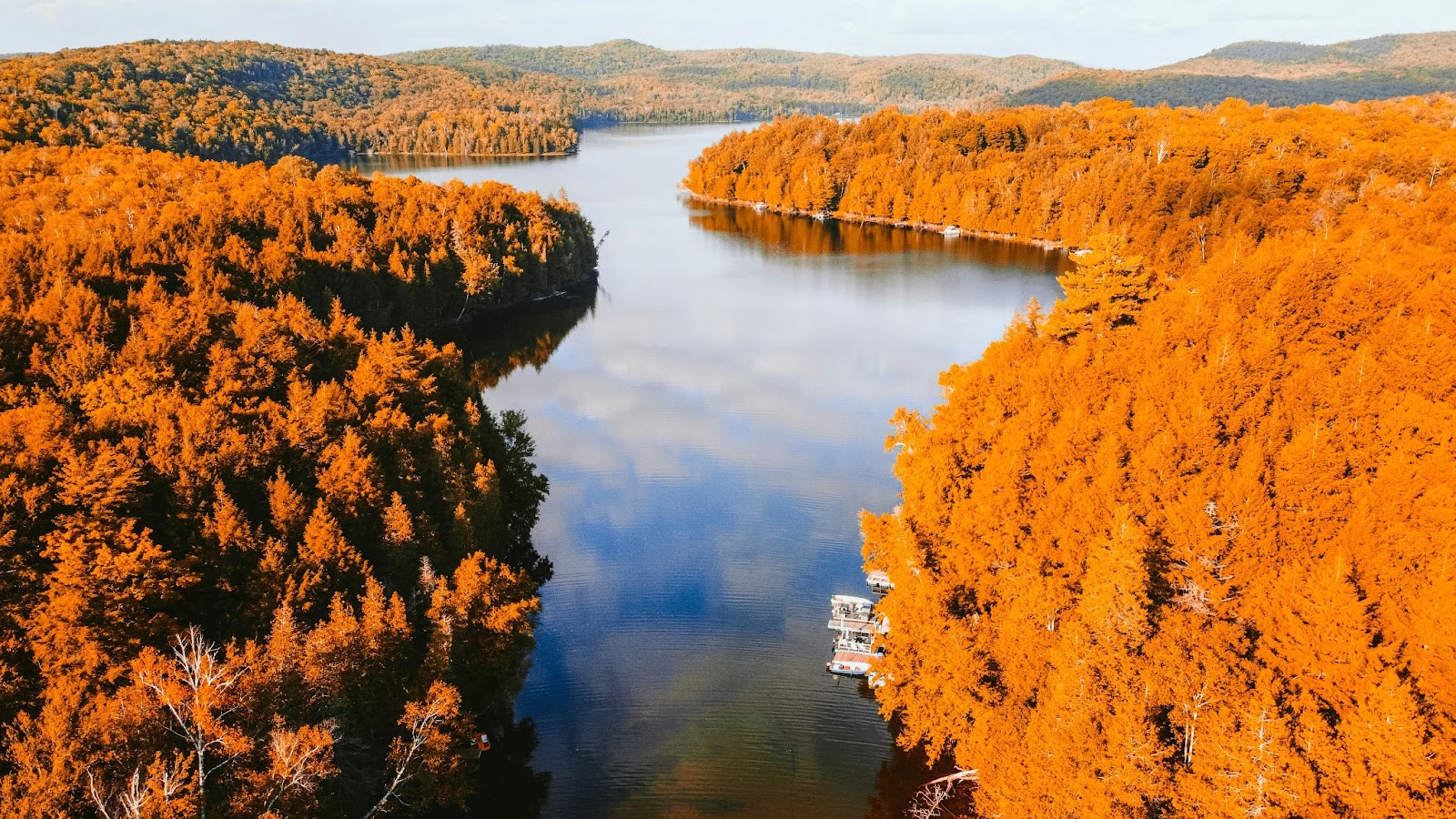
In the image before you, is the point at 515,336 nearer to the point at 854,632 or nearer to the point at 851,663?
the point at 854,632

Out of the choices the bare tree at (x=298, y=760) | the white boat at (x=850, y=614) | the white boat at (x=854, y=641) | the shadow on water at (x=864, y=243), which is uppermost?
the shadow on water at (x=864, y=243)

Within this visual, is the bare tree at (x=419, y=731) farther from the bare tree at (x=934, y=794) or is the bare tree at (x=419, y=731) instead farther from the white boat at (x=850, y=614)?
the white boat at (x=850, y=614)

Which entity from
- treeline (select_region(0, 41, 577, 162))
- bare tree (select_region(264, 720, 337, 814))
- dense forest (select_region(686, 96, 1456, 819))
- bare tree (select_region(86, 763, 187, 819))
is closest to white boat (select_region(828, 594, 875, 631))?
dense forest (select_region(686, 96, 1456, 819))

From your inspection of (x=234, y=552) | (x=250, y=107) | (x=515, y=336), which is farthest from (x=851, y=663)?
(x=250, y=107)

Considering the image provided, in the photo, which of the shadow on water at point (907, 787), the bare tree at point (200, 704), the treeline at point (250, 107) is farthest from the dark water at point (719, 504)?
Result: the treeline at point (250, 107)

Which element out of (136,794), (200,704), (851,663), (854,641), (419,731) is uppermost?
(200,704)

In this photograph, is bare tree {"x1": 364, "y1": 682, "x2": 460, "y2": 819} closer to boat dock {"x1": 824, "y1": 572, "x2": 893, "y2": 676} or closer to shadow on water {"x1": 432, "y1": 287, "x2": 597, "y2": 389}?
boat dock {"x1": 824, "y1": 572, "x2": 893, "y2": 676}

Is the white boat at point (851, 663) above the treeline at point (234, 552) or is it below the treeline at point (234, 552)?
below

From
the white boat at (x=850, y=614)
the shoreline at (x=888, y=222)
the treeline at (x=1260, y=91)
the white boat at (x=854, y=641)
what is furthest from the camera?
Answer: the treeline at (x=1260, y=91)
